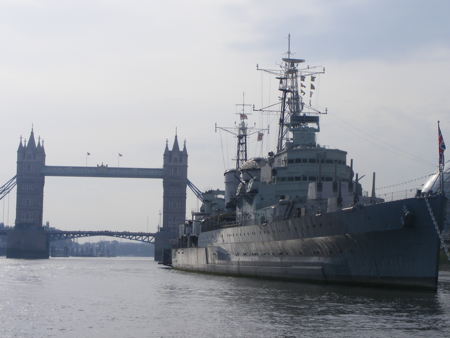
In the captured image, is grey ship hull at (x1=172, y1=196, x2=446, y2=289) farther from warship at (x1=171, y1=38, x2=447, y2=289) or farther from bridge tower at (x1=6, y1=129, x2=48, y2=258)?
bridge tower at (x1=6, y1=129, x2=48, y2=258)

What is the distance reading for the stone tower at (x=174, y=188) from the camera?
6142 inches

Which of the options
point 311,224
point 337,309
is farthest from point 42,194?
point 337,309

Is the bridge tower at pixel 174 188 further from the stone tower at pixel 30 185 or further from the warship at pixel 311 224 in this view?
the warship at pixel 311 224

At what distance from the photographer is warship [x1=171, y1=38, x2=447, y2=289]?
3234cm

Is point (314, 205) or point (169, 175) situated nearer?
point (314, 205)

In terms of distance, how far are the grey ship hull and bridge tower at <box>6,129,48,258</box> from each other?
109m

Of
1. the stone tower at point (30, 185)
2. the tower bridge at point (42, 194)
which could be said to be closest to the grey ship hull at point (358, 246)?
the tower bridge at point (42, 194)

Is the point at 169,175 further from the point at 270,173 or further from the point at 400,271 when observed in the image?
the point at 400,271

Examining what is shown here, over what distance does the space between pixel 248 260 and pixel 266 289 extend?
10.5 metres

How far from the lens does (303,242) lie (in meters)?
38.7

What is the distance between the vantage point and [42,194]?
159 metres

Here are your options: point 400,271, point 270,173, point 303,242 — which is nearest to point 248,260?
point 270,173

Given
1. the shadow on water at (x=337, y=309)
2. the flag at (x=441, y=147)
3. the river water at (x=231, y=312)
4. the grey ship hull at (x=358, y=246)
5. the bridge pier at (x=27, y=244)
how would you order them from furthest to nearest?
1. the bridge pier at (x=27, y=244)
2. the flag at (x=441, y=147)
3. the grey ship hull at (x=358, y=246)
4. the shadow on water at (x=337, y=309)
5. the river water at (x=231, y=312)

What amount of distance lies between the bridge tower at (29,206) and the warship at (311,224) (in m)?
91.9
